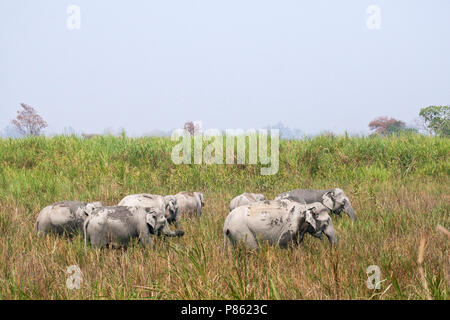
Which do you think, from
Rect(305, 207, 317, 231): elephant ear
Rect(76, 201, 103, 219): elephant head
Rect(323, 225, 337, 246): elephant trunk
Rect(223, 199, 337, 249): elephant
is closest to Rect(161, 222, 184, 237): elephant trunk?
Rect(223, 199, 337, 249): elephant

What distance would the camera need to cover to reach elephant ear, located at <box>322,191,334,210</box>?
23.6 ft

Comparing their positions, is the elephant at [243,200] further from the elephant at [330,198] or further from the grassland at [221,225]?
the elephant at [330,198]

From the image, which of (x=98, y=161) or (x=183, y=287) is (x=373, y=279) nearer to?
(x=183, y=287)

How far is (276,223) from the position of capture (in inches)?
197

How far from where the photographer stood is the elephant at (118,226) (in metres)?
5.21

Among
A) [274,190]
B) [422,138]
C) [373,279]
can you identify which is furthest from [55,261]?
[422,138]

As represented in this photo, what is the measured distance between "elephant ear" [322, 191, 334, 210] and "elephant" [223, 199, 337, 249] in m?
2.07

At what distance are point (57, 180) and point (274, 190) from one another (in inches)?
229

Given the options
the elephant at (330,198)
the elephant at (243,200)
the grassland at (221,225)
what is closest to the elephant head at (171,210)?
the grassland at (221,225)

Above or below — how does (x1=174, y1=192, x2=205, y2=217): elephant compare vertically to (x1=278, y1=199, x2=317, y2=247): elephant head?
below

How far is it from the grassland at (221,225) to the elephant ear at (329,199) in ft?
0.96

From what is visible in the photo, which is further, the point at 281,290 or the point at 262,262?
the point at 262,262

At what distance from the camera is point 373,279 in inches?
150

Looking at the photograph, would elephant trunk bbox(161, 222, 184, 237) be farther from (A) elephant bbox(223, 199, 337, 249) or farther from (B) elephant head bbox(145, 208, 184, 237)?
(A) elephant bbox(223, 199, 337, 249)
